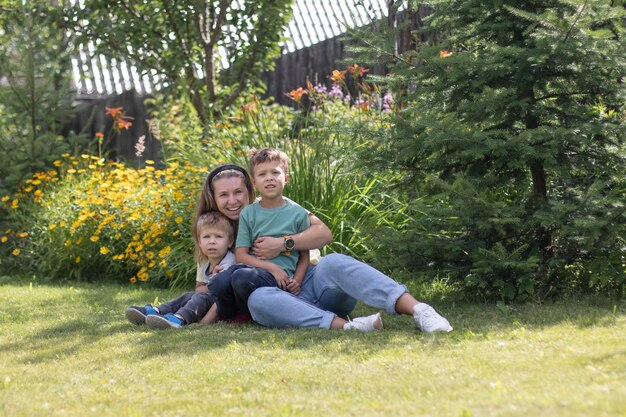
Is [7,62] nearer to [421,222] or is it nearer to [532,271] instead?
[421,222]

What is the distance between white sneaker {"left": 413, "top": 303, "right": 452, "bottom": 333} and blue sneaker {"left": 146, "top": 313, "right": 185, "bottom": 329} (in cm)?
130

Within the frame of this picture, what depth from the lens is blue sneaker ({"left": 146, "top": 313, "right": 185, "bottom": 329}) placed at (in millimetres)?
4840

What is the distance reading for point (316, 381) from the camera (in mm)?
3373

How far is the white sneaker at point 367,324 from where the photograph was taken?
4.43 metres

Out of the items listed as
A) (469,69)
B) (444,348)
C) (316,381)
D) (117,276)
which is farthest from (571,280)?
(117,276)

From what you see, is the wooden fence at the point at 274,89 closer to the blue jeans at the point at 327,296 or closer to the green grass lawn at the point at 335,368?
the blue jeans at the point at 327,296

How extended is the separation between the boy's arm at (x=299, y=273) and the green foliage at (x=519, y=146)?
53cm

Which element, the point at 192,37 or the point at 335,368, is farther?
the point at 192,37

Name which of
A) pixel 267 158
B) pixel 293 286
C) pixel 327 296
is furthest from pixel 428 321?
pixel 267 158

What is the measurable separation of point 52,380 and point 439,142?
2.36 m

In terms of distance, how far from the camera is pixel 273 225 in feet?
16.3

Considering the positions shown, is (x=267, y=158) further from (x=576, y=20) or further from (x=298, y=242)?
(x=576, y=20)

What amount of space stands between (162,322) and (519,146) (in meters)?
2.07

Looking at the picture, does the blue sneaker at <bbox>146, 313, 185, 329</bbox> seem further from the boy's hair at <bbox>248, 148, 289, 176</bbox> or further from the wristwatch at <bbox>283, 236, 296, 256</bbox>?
the boy's hair at <bbox>248, 148, 289, 176</bbox>
